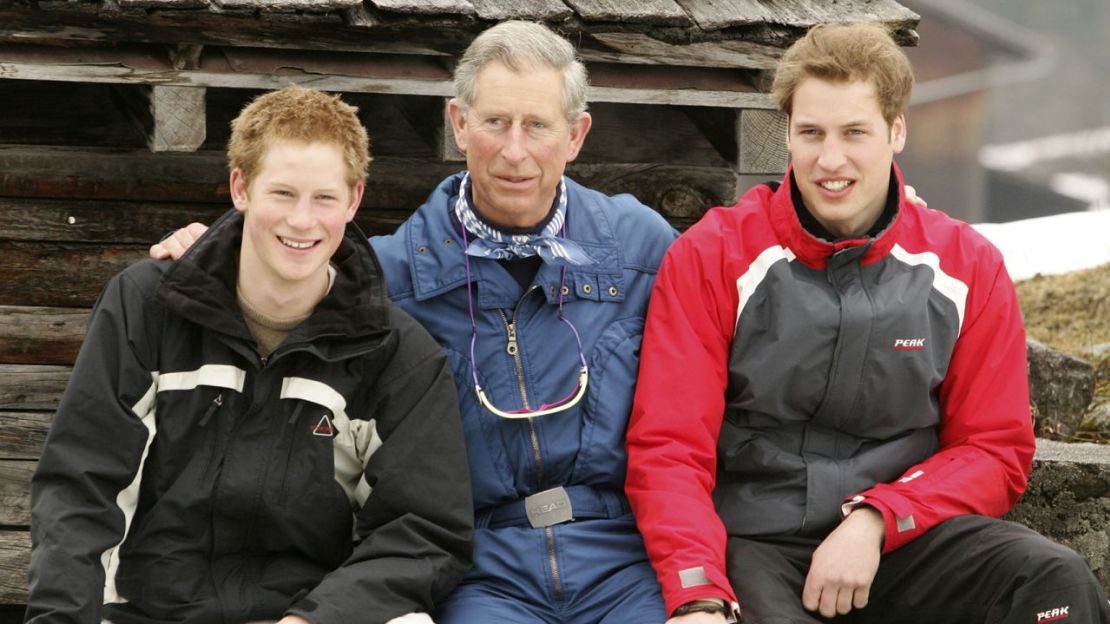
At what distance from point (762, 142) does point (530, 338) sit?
55.3 inches

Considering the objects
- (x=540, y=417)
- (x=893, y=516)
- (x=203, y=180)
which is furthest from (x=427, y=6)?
(x=893, y=516)

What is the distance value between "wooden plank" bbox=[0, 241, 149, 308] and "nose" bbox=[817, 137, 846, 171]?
2325mm

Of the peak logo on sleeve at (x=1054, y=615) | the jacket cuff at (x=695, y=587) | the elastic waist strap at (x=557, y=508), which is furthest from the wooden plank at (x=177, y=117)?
the peak logo on sleeve at (x=1054, y=615)

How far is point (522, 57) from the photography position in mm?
3660

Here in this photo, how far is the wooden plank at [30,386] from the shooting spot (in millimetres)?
4727

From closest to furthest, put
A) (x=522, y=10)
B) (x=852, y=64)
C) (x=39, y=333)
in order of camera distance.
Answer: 1. (x=852, y=64)
2. (x=522, y=10)
3. (x=39, y=333)

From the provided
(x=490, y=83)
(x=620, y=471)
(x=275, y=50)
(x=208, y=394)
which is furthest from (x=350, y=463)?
(x=275, y=50)

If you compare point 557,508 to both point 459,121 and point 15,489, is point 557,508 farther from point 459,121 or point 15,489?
point 15,489

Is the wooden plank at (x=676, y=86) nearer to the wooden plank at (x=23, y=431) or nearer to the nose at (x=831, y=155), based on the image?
the nose at (x=831, y=155)

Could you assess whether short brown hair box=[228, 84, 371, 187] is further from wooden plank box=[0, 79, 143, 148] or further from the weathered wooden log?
wooden plank box=[0, 79, 143, 148]

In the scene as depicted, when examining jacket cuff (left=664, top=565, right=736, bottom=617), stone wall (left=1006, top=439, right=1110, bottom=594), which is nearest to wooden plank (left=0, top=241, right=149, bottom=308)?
jacket cuff (left=664, top=565, right=736, bottom=617)

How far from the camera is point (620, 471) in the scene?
3750 millimetres

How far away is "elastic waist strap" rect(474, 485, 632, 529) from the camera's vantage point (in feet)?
12.0

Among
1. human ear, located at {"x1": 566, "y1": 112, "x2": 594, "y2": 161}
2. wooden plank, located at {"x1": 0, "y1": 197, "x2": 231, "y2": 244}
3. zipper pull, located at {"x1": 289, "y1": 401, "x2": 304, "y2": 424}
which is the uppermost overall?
human ear, located at {"x1": 566, "y1": 112, "x2": 594, "y2": 161}
